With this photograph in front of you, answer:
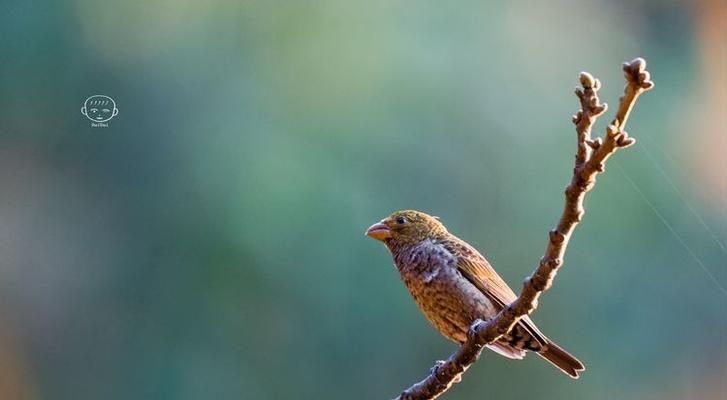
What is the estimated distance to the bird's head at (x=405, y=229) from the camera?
4172 millimetres

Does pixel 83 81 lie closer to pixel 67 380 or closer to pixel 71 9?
pixel 71 9

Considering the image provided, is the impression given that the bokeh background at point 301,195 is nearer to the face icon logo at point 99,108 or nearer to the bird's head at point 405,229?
the face icon logo at point 99,108

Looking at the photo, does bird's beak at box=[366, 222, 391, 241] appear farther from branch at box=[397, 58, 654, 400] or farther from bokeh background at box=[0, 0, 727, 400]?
bokeh background at box=[0, 0, 727, 400]

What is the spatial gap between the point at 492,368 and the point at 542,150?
240 centimetres

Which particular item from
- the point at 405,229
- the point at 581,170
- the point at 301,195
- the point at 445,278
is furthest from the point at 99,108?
the point at 581,170

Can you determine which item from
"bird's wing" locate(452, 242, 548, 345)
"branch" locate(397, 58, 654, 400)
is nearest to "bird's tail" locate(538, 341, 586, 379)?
"bird's wing" locate(452, 242, 548, 345)

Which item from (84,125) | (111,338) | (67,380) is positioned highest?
(84,125)

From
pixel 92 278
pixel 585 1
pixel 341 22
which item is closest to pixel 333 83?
pixel 341 22

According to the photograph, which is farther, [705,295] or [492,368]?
[492,368]

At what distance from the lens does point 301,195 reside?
921cm

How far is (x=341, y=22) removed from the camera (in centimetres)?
913

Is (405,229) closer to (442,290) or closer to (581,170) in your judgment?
(442,290)

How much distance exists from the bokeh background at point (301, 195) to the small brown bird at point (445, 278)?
13.8 feet

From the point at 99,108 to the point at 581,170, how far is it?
7.17 m
